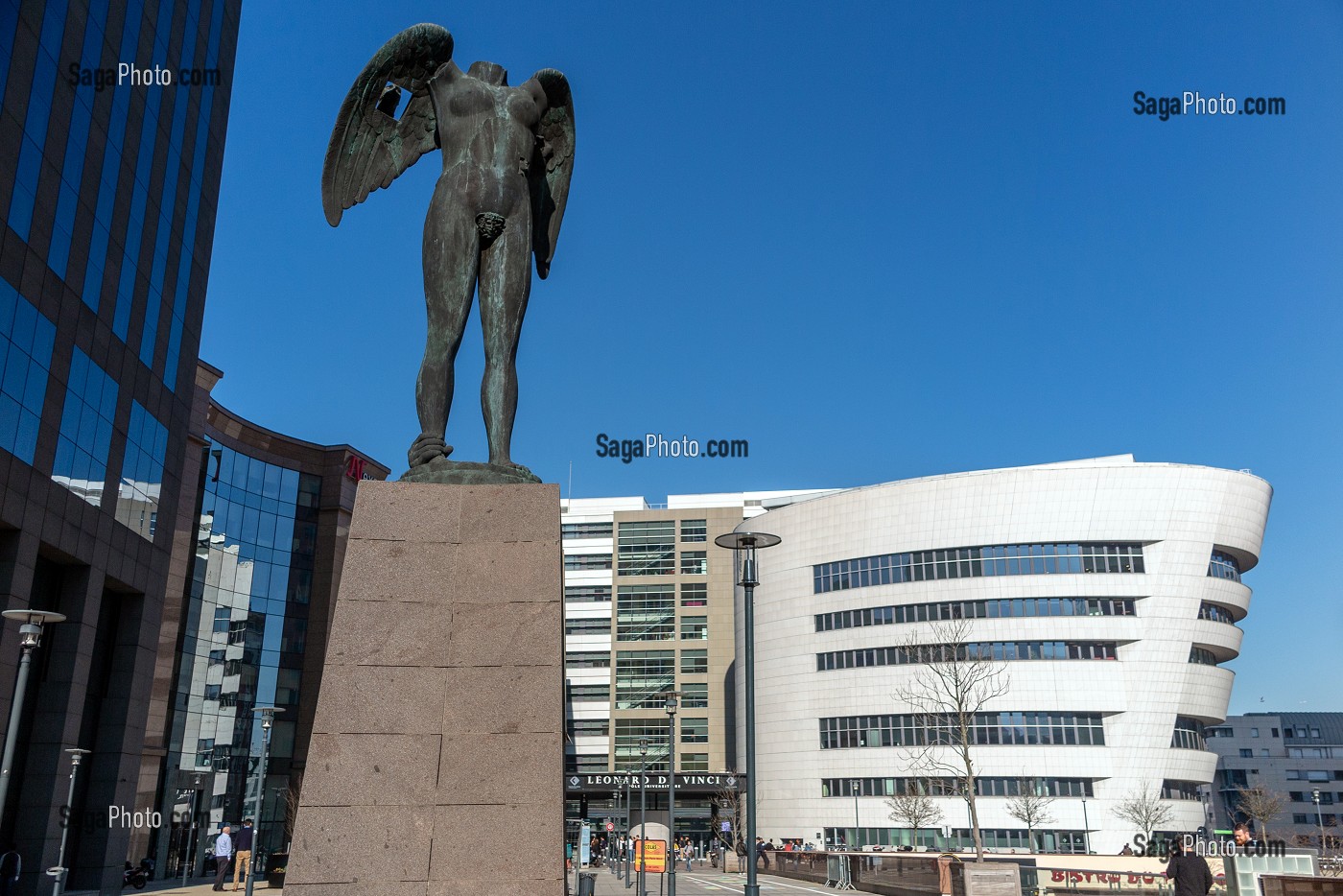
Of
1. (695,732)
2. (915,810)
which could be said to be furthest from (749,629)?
(695,732)

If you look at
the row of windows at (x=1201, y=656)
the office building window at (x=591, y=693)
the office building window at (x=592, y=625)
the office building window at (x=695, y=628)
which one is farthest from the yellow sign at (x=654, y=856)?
the office building window at (x=592, y=625)

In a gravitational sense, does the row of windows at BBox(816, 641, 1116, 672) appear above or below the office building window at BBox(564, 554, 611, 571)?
below

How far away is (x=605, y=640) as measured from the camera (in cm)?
9800

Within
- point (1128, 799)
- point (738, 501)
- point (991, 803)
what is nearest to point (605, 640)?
point (738, 501)

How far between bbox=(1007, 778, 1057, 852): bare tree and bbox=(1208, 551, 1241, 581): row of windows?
736 inches

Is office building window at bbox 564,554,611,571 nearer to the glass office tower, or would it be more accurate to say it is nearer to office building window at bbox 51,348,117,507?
the glass office tower

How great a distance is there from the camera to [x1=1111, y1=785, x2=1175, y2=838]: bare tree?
211ft

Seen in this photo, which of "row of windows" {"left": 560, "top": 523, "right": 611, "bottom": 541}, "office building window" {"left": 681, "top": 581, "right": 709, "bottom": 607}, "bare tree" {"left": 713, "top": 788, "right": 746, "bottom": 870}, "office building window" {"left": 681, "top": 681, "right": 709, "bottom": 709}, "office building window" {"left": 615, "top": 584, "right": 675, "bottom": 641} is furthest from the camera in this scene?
"row of windows" {"left": 560, "top": 523, "right": 611, "bottom": 541}

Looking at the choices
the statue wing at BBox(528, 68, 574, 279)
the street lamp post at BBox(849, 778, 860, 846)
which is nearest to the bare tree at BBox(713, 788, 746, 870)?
the street lamp post at BBox(849, 778, 860, 846)

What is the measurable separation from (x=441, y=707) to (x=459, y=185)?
4073mm

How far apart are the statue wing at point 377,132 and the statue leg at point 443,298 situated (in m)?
1.06

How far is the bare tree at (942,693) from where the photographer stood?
223ft

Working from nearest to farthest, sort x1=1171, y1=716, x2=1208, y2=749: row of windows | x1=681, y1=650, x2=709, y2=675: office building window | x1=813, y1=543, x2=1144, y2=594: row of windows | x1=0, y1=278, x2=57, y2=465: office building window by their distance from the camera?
x1=0, y1=278, x2=57, y2=465: office building window
x1=1171, y1=716, x2=1208, y2=749: row of windows
x1=813, y1=543, x2=1144, y2=594: row of windows
x1=681, y1=650, x2=709, y2=675: office building window

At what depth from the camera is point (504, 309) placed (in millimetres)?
8180
